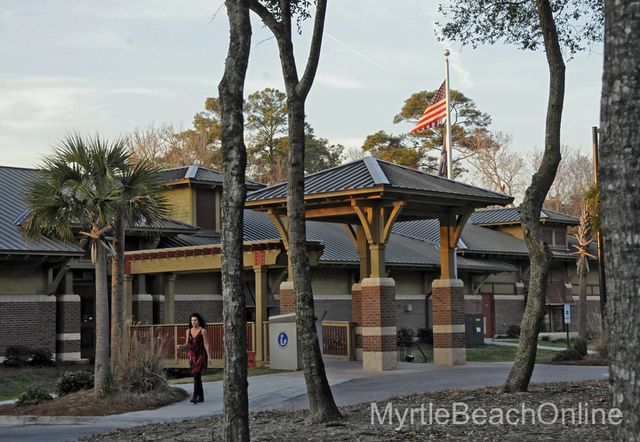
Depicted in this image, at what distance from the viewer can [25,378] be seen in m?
27.6

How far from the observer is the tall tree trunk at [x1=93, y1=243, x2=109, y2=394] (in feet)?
63.2

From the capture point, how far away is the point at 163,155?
225ft

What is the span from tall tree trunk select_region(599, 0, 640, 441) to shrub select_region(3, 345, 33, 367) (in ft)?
84.5

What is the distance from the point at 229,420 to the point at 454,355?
1724 cm

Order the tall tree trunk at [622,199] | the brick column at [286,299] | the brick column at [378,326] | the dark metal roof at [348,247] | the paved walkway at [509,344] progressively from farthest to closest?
the paved walkway at [509,344], the dark metal roof at [348,247], the brick column at [286,299], the brick column at [378,326], the tall tree trunk at [622,199]

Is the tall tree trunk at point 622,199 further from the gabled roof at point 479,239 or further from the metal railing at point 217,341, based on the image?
the gabled roof at point 479,239

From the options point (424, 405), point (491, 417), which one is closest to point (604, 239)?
point (491, 417)

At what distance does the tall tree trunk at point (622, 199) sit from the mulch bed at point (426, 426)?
16.5 feet

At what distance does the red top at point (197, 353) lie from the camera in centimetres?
1895

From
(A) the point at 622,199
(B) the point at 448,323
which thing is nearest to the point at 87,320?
(B) the point at 448,323

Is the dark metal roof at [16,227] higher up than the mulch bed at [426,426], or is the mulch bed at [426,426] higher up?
the dark metal roof at [16,227]

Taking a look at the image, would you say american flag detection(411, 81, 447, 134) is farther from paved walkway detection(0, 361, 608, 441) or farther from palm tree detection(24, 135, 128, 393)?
palm tree detection(24, 135, 128, 393)

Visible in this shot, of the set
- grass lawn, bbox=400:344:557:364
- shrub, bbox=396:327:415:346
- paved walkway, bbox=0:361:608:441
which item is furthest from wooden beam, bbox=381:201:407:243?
grass lawn, bbox=400:344:557:364

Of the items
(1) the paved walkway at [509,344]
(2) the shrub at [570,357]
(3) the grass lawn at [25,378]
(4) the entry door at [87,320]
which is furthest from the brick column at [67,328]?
(1) the paved walkway at [509,344]
